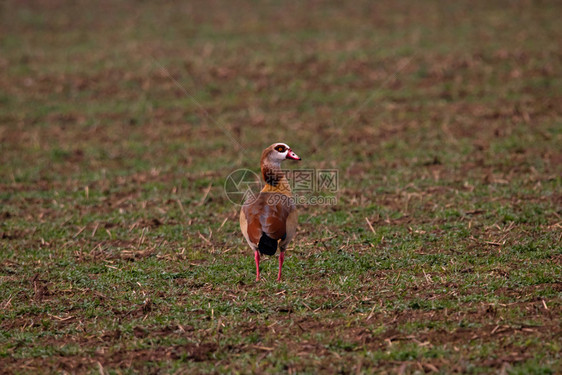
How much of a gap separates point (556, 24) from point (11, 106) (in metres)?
18.1

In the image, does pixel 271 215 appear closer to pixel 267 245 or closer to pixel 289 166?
pixel 267 245

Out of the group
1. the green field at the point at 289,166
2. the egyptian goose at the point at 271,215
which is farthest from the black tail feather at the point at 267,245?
the green field at the point at 289,166

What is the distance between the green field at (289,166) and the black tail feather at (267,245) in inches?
22.7

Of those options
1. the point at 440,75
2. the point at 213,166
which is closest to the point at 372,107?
the point at 440,75

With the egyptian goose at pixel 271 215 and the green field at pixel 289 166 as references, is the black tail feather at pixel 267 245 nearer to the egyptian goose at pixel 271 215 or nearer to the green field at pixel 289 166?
the egyptian goose at pixel 271 215

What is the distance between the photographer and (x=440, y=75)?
797 inches

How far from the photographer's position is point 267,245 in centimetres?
871

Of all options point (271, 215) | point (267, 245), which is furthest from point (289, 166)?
point (267, 245)

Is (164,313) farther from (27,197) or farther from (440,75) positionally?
(440,75)

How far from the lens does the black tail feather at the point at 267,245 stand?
8.65m

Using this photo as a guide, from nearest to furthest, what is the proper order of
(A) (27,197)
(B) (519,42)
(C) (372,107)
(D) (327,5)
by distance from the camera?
1. (A) (27,197)
2. (C) (372,107)
3. (B) (519,42)
4. (D) (327,5)

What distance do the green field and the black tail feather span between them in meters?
0.58

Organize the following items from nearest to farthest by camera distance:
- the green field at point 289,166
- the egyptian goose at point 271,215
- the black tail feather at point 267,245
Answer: the green field at point 289,166 < the black tail feather at point 267,245 < the egyptian goose at point 271,215

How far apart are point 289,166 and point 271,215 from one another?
19.5ft
